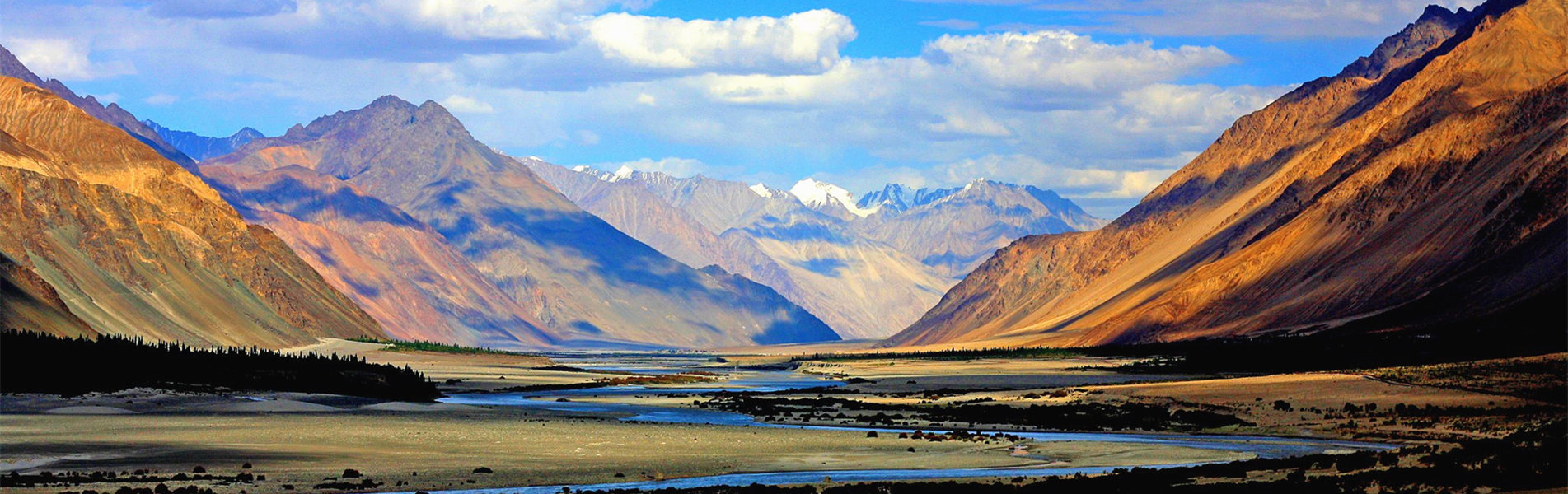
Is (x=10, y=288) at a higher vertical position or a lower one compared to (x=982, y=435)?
higher

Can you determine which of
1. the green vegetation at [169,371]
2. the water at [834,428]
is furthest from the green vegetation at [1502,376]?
the green vegetation at [169,371]

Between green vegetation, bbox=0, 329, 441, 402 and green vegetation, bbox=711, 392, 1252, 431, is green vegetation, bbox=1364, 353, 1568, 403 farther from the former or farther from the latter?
green vegetation, bbox=0, 329, 441, 402

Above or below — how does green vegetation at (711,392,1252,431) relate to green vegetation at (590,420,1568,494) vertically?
above

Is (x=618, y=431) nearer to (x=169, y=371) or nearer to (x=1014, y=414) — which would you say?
(x=1014, y=414)

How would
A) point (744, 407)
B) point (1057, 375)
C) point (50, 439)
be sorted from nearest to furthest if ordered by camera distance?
point (50, 439) < point (744, 407) < point (1057, 375)

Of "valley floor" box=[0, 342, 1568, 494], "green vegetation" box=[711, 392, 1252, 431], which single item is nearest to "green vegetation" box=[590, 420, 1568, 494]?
"valley floor" box=[0, 342, 1568, 494]

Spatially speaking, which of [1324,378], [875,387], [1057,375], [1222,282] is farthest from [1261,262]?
[1324,378]

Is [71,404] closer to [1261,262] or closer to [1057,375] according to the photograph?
[1057,375]

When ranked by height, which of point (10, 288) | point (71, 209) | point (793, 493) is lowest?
point (793, 493)
